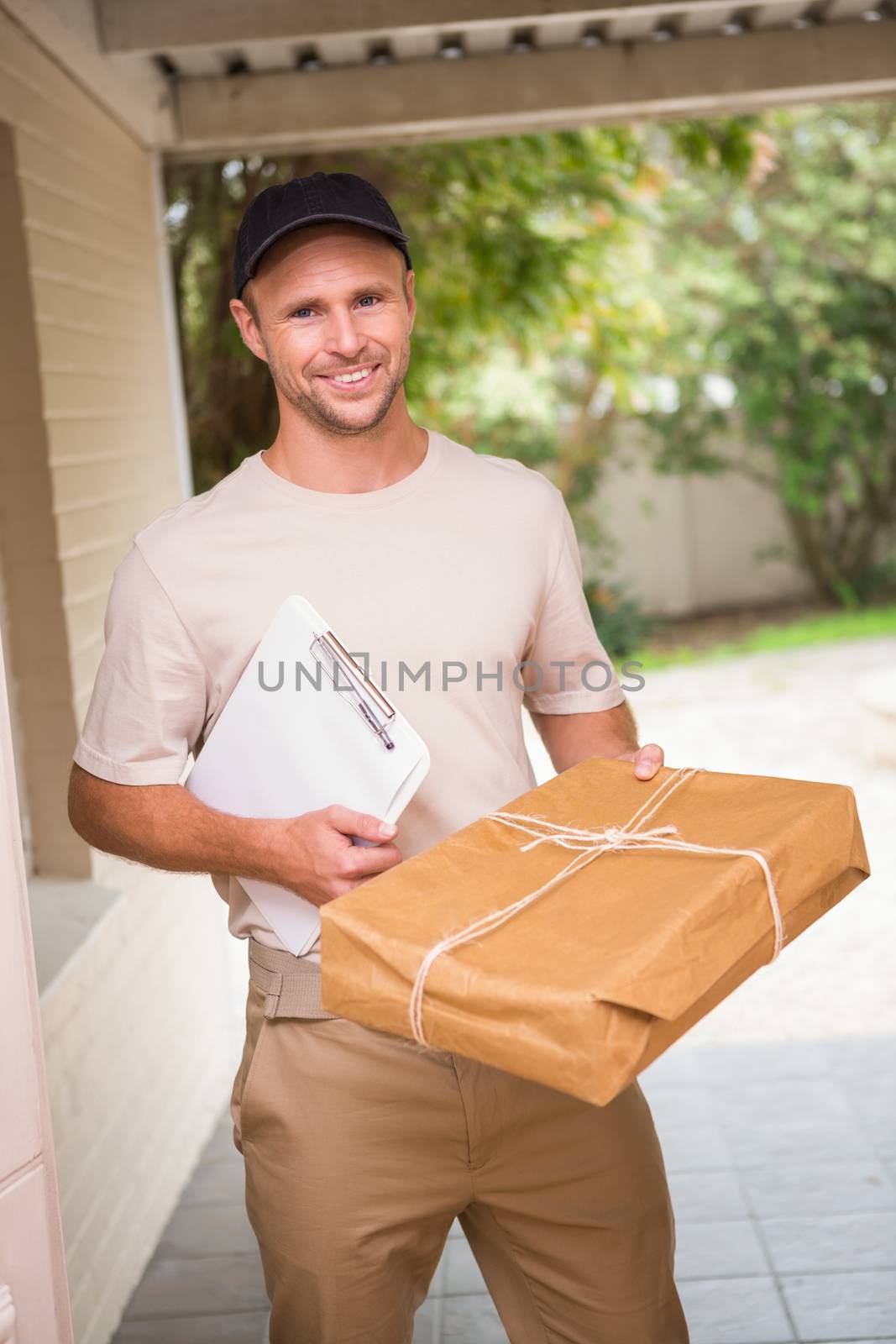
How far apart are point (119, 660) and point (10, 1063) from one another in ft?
1.83

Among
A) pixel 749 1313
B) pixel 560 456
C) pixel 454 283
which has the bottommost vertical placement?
pixel 749 1313

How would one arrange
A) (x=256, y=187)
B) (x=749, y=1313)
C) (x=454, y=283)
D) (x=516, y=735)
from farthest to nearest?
(x=454, y=283) → (x=256, y=187) → (x=749, y=1313) → (x=516, y=735)

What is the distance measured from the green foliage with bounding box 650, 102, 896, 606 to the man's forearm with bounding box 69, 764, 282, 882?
9.82 m

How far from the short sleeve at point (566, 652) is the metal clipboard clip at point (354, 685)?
17.3 inches

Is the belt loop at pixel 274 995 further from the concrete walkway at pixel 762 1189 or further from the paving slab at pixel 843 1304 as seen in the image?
the paving slab at pixel 843 1304

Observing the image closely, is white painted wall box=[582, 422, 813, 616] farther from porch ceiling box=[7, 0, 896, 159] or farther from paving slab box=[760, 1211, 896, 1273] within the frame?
paving slab box=[760, 1211, 896, 1273]

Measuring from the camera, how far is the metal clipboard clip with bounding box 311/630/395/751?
1.46 meters

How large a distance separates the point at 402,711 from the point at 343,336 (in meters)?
0.46

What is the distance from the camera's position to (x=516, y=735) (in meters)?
1.84

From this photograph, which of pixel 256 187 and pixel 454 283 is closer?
pixel 256 187

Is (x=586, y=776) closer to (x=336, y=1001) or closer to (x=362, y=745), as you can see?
(x=362, y=745)

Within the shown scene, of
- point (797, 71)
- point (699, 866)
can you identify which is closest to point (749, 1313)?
point (699, 866)

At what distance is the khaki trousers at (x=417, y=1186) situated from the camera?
1.67m

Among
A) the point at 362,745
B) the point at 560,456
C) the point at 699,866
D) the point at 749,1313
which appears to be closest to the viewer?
the point at 699,866
